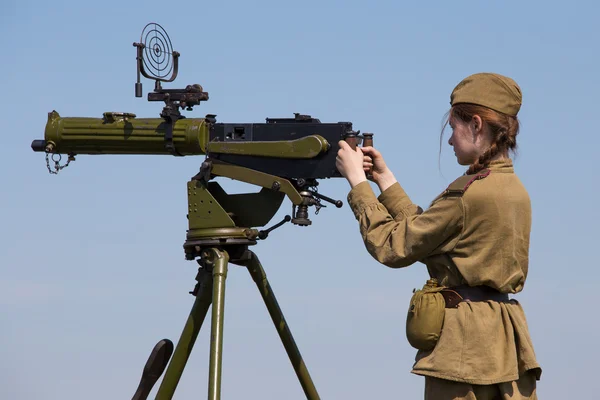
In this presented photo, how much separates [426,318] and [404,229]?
20.8 inches

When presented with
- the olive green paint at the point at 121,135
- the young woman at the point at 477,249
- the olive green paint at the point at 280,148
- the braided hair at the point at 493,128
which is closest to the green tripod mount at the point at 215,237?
the olive green paint at the point at 280,148

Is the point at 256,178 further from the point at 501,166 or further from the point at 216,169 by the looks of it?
the point at 501,166

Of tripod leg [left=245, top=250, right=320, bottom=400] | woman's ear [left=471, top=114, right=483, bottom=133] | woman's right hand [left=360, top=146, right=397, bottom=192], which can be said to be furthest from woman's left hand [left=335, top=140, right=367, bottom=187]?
tripod leg [left=245, top=250, right=320, bottom=400]

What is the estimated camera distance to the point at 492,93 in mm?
6121

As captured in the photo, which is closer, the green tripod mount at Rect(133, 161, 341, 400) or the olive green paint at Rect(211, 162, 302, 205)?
the olive green paint at Rect(211, 162, 302, 205)

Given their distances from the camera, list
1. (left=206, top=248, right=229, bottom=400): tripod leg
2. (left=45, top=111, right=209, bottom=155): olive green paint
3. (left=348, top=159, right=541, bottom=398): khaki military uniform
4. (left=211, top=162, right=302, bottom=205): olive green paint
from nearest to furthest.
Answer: (left=348, top=159, right=541, bottom=398): khaki military uniform, (left=206, top=248, right=229, bottom=400): tripod leg, (left=211, top=162, right=302, bottom=205): olive green paint, (left=45, top=111, right=209, bottom=155): olive green paint

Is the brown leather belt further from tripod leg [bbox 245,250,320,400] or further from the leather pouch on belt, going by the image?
tripod leg [bbox 245,250,320,400]

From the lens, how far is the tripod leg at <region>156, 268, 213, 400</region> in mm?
7461

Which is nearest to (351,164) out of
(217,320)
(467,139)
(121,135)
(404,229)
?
(404,229)

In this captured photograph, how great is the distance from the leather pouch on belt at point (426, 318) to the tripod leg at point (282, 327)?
1.83 metres

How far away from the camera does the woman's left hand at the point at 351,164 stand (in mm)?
6566

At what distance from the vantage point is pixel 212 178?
7570 millimetres

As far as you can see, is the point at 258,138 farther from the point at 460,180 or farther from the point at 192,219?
the point at 460,180

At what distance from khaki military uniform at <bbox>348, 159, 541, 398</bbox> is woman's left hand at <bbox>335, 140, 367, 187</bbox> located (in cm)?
55
